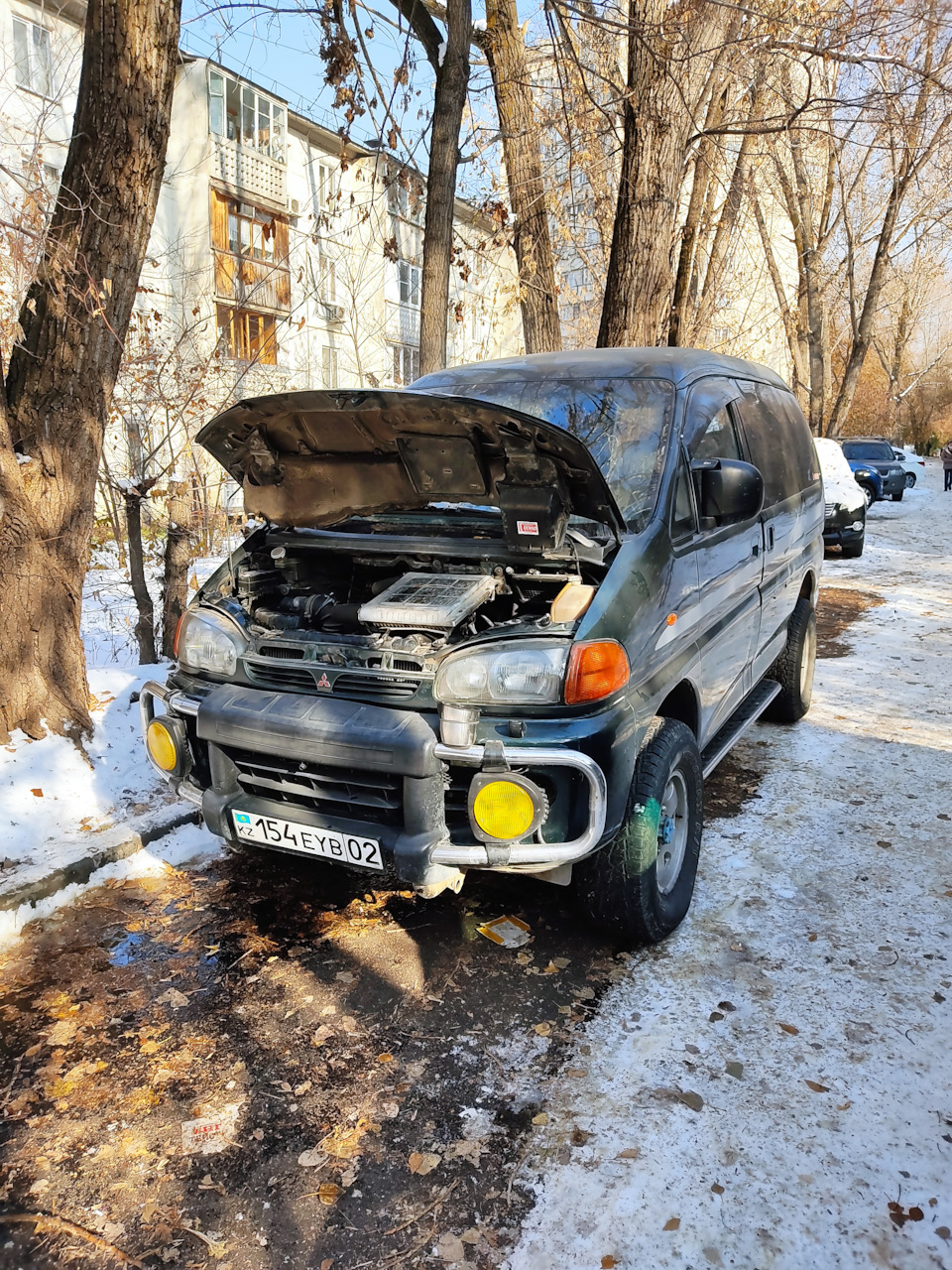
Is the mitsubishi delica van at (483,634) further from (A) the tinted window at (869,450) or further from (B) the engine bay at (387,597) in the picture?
(A) the tinted window at (869,450)

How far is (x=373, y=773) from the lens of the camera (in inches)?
114

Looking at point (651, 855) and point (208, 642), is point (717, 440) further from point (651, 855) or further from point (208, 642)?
point (208, 642)

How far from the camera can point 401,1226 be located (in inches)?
86.7

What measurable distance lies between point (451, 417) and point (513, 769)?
4.22 feet

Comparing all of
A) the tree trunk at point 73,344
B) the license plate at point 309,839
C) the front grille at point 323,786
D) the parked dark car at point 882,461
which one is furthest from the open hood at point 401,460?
the parked dark car at point 882,461

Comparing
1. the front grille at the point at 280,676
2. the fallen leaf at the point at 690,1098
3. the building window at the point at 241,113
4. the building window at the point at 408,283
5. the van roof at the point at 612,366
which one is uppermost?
the building window at the point at 241,113

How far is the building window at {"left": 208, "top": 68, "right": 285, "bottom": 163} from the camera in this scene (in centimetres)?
2255

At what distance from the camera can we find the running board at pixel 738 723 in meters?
4.03

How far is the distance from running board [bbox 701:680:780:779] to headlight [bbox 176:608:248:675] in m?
1.97

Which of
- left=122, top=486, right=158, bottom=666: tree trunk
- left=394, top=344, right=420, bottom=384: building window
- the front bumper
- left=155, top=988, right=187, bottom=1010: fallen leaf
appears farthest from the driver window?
left=394, top=344, right=420, bottom=384: building window

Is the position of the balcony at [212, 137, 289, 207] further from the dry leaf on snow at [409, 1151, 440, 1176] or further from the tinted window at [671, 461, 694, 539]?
the dry leaf on snow at [409, 1151, 440, 1176]

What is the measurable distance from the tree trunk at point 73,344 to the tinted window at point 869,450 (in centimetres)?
2458

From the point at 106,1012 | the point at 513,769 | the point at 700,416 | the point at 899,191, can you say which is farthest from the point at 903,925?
the point at 899,191

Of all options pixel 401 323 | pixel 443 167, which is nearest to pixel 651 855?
pixel 443 167
